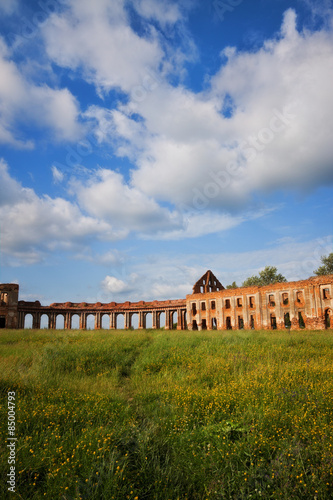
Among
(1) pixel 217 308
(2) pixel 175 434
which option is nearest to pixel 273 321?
(1) pixel 217 308

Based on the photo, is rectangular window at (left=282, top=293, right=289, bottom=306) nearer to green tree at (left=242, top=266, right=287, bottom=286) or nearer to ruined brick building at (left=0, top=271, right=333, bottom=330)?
ruined brick building at (left=0, top=271, right=333, bottom=330)

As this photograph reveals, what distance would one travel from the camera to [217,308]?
36.5 metres

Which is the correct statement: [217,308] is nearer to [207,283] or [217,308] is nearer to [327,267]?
[207,283]

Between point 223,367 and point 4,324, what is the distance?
3855 cm

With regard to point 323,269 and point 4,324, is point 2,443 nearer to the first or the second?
point 4,324

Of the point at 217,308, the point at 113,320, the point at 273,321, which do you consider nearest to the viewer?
the point at 273,321

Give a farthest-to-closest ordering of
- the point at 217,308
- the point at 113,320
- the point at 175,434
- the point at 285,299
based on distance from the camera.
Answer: the point at 113,320, the point at 217,308, the point at 285,299, the point at 175,434

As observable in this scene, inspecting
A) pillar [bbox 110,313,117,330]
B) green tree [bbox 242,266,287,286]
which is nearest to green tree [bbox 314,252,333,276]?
green tree [bbox 242,266,287,286]

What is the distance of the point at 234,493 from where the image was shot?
14.6 feet

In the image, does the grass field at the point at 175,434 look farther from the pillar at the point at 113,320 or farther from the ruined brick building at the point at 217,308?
the pillar at the point at 113,320

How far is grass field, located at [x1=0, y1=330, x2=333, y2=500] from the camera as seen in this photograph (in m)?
4.25

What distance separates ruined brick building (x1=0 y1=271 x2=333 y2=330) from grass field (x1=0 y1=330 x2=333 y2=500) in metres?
20.9

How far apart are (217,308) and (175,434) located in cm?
3158

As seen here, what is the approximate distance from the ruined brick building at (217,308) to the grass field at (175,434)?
2089cm
